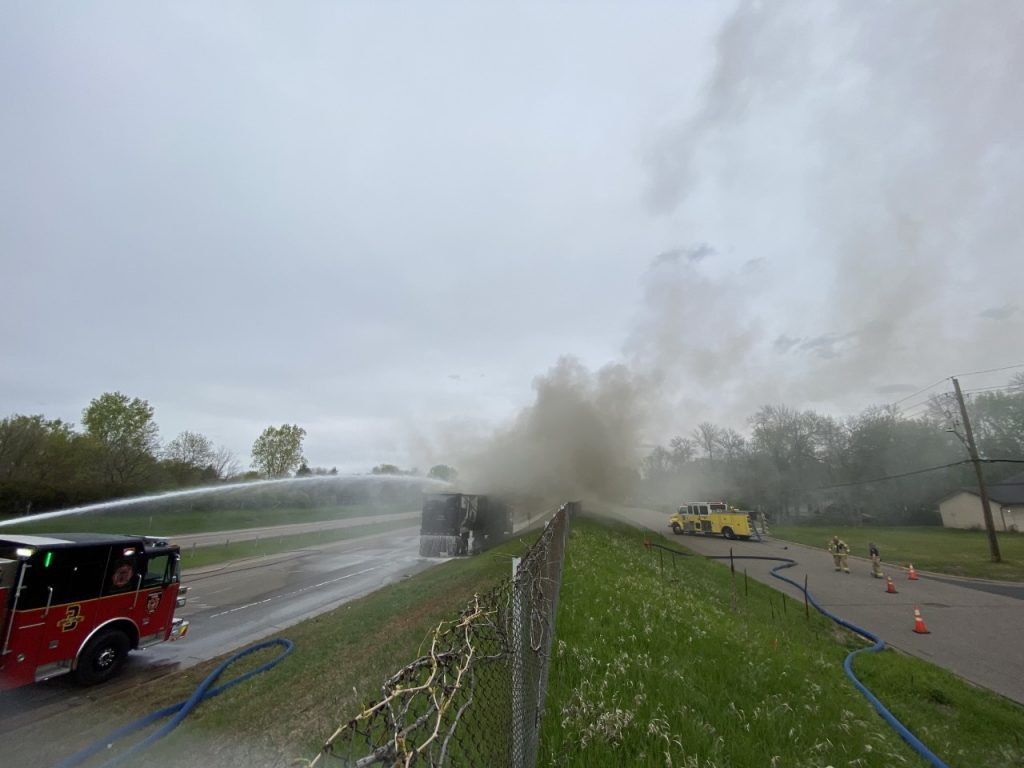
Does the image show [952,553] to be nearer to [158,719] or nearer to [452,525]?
[452,525]

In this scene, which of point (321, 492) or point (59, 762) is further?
point (321, 492)

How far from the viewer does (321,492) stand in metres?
59.3

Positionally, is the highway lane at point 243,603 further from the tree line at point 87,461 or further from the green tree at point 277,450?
the green tree at point 277,450

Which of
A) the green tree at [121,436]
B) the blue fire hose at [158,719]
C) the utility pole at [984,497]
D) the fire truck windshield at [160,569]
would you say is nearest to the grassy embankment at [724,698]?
the blue fire hose at [158,719]

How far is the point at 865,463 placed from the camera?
2190 inches

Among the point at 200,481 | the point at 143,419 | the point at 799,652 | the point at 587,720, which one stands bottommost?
the point at 799,652

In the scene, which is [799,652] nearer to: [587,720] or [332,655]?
[587,720]

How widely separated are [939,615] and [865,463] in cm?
5154

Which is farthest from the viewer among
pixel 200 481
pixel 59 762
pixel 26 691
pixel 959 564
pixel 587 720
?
pixel 200 481

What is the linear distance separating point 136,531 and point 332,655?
29942 mm

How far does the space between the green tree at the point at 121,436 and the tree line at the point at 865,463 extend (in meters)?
44.9

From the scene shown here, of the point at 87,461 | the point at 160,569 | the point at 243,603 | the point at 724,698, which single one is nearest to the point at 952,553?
the point at 724,698

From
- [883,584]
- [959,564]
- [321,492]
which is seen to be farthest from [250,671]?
[321,492]

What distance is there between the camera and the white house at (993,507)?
41.6 meters
